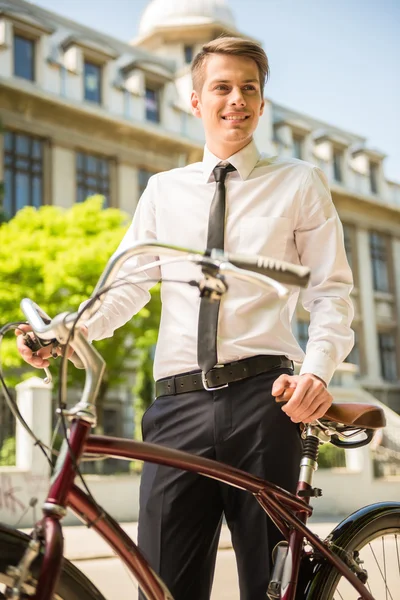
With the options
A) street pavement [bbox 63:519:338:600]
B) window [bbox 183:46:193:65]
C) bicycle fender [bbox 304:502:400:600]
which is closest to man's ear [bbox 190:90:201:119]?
bicycle fender [bbox 304:502:400:600]

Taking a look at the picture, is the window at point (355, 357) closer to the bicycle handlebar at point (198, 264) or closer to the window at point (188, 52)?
the window at point (188, 52)

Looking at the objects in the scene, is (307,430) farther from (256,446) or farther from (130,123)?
(130,123)

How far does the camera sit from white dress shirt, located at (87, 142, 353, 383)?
163cm

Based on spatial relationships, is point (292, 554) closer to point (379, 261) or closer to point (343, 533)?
point (343, 533)

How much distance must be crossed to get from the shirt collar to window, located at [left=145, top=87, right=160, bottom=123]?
1662 cm

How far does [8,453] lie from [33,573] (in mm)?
8677

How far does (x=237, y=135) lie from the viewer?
5.69 feet

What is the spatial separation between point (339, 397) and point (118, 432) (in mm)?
5064

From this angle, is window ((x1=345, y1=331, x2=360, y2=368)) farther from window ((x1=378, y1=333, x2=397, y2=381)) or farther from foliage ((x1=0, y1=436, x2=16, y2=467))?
foliage ((x1=0, y1=436, x2=16, y2=467))

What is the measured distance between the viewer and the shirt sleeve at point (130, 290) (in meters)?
1.67

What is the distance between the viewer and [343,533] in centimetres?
174

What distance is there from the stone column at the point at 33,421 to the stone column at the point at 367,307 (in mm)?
13371

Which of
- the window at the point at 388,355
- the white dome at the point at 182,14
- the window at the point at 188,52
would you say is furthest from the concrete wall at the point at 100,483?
the white dome at the point at 182,14

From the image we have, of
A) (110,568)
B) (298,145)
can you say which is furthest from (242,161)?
(298,145)
